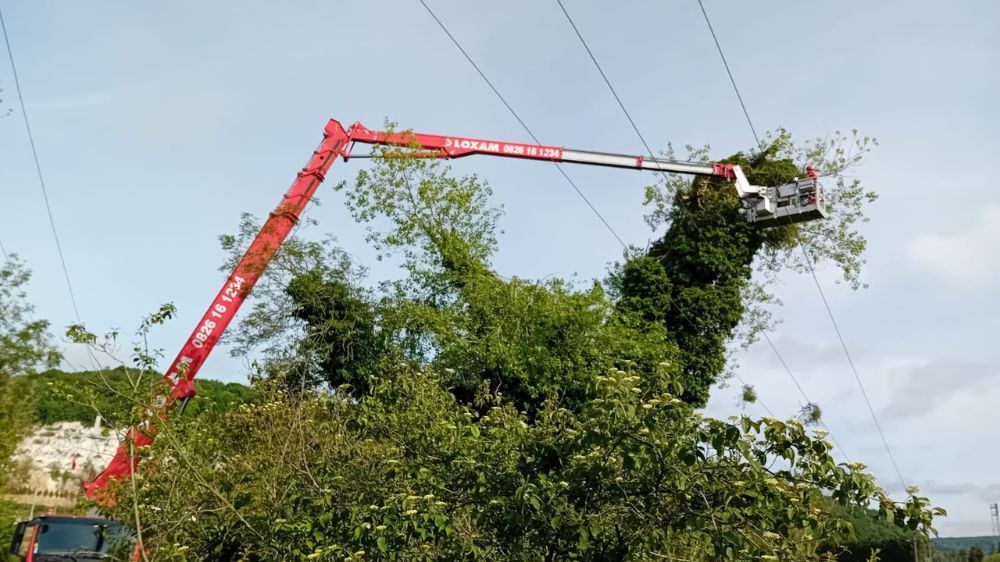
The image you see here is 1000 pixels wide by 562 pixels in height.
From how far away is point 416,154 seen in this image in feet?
71.2

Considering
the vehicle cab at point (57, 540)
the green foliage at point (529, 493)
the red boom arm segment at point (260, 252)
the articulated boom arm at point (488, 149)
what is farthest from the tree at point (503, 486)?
the articulated boom arm at point (488, 149)

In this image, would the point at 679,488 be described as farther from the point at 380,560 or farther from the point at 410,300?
the point at 410,300

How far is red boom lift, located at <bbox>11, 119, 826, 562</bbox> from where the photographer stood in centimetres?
1875

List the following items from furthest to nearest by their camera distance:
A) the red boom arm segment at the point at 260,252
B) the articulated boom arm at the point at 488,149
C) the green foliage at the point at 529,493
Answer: the articulated boom arm at the point at 488,149
the red boom arm segment at the point at 260,252
the green foliage at the point at 529,493

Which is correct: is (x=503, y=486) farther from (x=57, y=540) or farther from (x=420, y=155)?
(x=420, y=155)

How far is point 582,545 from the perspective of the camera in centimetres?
Result: 503

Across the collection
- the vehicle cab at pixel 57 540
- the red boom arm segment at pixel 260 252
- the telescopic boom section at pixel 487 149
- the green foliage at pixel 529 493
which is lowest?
the vehicle cab at pixel 57 540

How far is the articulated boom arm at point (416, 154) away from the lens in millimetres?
18750

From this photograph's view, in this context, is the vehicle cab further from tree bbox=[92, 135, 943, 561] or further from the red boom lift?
the red boom lift

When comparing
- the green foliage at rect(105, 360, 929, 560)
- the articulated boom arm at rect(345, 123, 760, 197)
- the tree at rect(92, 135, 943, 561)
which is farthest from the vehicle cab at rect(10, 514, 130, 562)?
the articulated boom arm at rect(345, 123, 760, 197)

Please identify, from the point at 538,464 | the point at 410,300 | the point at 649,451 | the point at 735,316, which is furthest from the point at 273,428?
the point at 735,316

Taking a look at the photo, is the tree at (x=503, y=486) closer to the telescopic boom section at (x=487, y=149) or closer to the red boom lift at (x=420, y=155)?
the red boom lift at (x=420, y=155)

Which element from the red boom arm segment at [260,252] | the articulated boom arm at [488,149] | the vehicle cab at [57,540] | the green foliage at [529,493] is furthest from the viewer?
the articulated boom arm at [488,149]

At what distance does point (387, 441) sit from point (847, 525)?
396 cm
